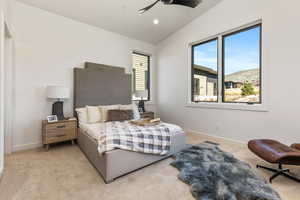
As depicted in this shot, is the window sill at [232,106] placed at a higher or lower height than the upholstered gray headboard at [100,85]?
lower

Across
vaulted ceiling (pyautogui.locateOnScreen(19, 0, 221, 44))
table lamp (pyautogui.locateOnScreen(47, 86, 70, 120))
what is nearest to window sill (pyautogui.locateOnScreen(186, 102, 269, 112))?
vaulted ceiling (pyautogui.locateOnScreen(19, 0, 221, 44))

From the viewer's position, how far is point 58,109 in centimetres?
329

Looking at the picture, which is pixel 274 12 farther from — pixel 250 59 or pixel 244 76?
pixel 244 76

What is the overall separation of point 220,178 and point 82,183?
184 centimetres

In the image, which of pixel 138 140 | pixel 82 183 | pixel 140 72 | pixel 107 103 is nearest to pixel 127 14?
pixel 140 72

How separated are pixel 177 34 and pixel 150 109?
9.22 feet

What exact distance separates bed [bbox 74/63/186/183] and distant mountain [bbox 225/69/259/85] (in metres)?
2.09

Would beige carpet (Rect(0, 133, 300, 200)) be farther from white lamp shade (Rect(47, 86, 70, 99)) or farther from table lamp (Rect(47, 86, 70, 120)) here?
white lamp shade (Rect(47, 86, 70, 99))

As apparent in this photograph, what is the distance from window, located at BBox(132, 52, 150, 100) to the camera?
203 inches

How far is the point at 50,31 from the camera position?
11.1 ft

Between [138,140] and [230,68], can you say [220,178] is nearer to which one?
[138,140]

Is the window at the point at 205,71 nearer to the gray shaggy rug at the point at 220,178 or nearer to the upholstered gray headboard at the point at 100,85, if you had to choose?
the gray shaggy rug at the point at 220,178

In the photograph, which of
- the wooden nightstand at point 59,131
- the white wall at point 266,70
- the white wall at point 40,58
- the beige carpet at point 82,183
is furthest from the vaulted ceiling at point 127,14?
the beige carpet at point 82,183

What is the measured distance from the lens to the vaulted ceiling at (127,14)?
3258 millimetres
